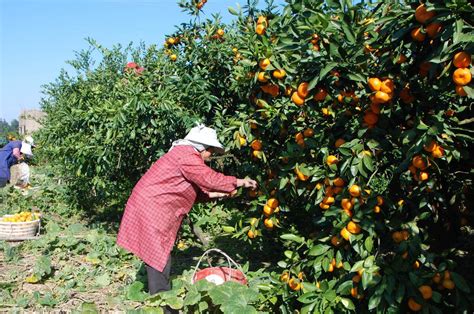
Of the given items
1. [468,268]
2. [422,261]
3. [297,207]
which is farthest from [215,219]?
[422,261]

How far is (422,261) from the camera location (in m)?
2.21

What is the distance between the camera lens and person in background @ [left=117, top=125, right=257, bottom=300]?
298cm

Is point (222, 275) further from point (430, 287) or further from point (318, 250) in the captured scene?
point (430, 287)

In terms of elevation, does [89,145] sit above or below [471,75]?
below

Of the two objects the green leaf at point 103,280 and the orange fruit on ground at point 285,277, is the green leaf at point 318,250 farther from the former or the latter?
the green leaf at point 103,280

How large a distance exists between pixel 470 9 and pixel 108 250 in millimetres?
3868

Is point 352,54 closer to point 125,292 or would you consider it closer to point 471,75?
point 471,75

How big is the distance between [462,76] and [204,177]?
169 centimetres

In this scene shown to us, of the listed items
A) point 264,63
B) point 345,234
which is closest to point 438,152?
point 345,234

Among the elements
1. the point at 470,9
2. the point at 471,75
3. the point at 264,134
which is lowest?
the point at 264,134

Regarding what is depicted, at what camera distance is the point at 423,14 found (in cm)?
→ 180

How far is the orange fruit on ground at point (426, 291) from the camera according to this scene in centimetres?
216

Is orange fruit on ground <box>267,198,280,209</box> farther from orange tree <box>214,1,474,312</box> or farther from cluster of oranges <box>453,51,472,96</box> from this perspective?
cluster of oranges <box>453,51,472,96</box>

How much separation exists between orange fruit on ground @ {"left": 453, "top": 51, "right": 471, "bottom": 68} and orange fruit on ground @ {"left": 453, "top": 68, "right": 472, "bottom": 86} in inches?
0.7
